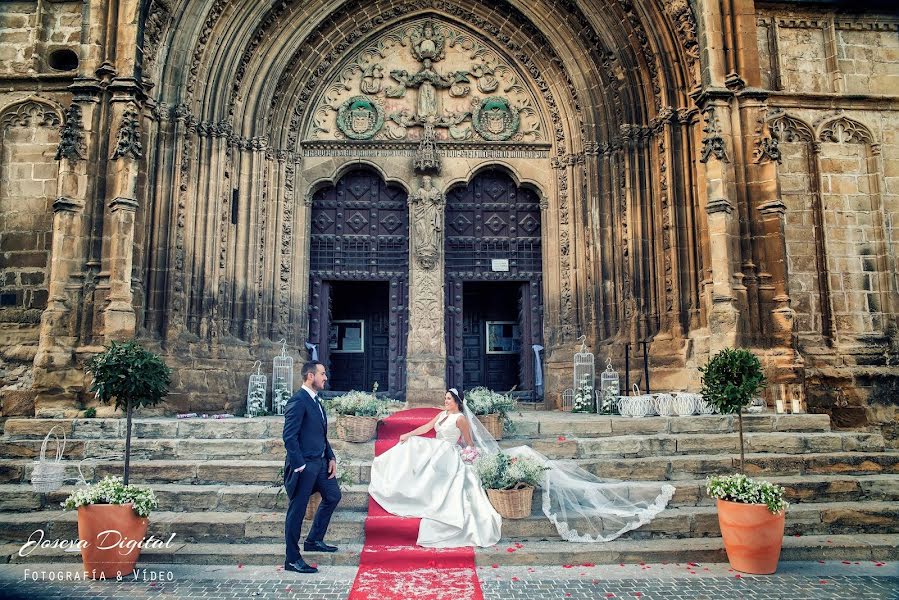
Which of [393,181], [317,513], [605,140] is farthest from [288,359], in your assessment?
[605,140]

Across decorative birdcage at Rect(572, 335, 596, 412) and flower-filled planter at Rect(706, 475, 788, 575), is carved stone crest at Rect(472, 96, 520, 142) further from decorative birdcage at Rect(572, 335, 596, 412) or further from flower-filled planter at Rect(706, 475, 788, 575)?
flower-filled planter at Rect(706, 475, 788, 575)

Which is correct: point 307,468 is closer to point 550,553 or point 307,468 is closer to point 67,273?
point 550,553

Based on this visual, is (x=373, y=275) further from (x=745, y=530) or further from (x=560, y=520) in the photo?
(x=745, y=530)

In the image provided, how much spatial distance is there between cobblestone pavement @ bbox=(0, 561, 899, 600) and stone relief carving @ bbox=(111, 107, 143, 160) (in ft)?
21.0

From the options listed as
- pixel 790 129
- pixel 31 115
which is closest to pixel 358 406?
pixel 31 115

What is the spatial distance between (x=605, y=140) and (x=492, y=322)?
484 centimetres

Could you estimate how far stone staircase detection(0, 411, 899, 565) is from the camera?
21.9 ft

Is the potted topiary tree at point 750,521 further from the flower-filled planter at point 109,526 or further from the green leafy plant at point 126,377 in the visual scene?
the green leafy plant at point 126,377

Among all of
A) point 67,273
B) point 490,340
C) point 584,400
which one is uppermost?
point 67,273

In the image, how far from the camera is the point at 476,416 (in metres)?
9.01

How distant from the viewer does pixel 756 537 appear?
618 centimetres

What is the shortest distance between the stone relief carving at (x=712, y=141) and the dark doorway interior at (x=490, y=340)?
493 cm

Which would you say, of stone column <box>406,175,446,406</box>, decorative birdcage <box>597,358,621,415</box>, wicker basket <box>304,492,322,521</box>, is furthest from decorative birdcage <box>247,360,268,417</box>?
decorative birdcage <box>597,358,621,415</box>

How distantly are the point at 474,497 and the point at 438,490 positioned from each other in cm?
42
